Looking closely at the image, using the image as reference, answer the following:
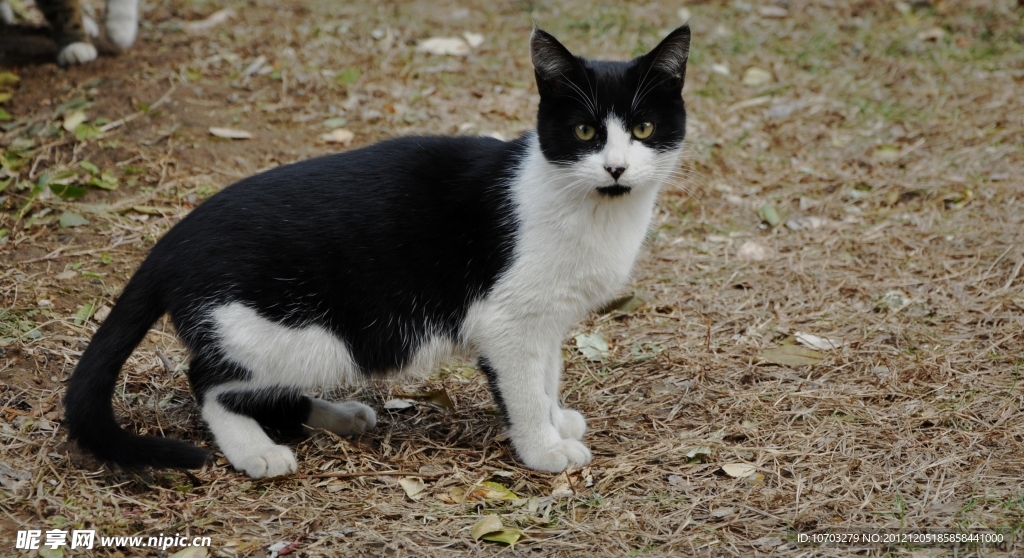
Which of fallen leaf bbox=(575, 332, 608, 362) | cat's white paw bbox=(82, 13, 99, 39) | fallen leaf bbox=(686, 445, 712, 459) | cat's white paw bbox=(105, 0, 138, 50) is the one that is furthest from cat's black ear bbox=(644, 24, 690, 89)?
cat's white paw bbox=(82, 13, 99, 39)

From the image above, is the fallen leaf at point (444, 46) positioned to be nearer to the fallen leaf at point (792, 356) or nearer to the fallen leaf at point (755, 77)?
the fallen leaf at point (755, 77)

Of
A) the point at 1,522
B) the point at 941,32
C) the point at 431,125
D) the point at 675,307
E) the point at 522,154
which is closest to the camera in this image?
the point at 1,522

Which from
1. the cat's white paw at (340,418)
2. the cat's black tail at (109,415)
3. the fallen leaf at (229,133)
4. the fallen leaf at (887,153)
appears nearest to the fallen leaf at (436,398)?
the cat's white paw at (340,418)

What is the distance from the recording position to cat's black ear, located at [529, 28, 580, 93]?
269 centimetres

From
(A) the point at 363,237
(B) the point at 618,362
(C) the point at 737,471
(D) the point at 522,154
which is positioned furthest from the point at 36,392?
(C) the point at 737,471

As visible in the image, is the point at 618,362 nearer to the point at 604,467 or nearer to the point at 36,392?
the point at 604,467

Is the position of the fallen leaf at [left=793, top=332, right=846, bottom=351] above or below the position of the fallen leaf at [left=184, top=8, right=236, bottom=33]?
below

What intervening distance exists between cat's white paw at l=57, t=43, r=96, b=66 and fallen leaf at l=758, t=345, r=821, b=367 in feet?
14.6

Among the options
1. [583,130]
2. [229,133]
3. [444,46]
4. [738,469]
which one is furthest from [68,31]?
[738,469]

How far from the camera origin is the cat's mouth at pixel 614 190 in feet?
8.97

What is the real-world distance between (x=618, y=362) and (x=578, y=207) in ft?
3.28

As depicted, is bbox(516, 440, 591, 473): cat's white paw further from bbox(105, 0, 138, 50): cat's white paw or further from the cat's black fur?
bbox(105, 0, 138, 50): cat's white paw

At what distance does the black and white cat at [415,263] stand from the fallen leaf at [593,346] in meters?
0.72

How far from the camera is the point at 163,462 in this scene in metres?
2.61
